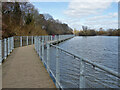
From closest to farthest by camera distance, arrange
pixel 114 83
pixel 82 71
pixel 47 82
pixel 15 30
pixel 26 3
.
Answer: pixel 82 71
pixel 47 82
pixel 114 83
pixel 15 30
pixel 26 3

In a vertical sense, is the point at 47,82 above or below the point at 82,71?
below

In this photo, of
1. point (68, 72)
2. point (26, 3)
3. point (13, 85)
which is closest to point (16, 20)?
point (26, 3)

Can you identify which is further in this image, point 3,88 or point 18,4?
point 18,4

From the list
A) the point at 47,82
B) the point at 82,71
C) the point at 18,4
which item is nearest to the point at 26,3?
the point at 18,4

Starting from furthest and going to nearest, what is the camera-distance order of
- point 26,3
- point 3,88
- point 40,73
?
point 26,3, point 40,73, point 3,88

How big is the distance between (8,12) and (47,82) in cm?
2305

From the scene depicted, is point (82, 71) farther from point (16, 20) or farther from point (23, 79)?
point (16, 20)

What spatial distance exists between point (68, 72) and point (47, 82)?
2726 millimetres

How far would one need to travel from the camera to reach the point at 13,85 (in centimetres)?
462

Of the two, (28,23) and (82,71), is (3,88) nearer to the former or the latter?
(82,71)

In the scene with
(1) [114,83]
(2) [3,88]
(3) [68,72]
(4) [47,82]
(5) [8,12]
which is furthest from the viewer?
(5) [8,12]

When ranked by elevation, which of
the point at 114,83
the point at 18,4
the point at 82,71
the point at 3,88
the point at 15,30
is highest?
the point at 18,4

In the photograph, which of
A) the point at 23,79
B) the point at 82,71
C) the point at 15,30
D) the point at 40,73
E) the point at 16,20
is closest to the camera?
the point at 82,71

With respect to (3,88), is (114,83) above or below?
below
